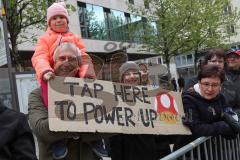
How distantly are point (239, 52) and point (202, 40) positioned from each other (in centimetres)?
2507

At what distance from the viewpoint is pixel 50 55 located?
3.64m

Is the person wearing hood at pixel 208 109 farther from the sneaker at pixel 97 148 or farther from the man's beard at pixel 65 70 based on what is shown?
the man's beard at pixel 65 70

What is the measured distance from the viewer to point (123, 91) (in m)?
3.39

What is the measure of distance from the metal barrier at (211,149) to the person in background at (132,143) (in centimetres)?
34

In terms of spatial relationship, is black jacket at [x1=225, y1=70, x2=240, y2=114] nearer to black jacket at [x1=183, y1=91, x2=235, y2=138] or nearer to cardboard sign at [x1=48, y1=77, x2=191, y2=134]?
black jacket at [x1=183, y1=91, x2=235, y2=138]

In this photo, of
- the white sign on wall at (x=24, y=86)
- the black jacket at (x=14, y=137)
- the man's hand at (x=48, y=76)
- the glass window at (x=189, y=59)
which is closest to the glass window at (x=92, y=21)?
the white sign on wall at (x=24, y=86)

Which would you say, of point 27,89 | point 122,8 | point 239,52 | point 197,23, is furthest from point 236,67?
point 122,8

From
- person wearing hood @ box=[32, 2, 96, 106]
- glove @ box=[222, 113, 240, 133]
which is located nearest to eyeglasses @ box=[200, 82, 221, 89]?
glove @ box=[222, 113, 240, 133]

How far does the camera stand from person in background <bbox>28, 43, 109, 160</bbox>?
2947mm

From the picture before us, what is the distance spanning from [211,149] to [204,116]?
0.28 metres

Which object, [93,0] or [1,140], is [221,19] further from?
[1,140]

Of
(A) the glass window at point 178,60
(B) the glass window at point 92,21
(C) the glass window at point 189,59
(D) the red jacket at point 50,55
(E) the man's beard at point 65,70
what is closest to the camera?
(E) the man's beard at point 65,70

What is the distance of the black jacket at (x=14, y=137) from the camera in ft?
7.72

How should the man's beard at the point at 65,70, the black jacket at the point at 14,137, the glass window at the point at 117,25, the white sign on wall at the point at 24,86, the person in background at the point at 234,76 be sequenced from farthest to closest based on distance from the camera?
the glass window at the point at 117,25
the white sign on wall at the point at 24,86
the person in background at the point at 234,76
the man's beard at the point at 65,70
the black jacket at the point at 14,137
